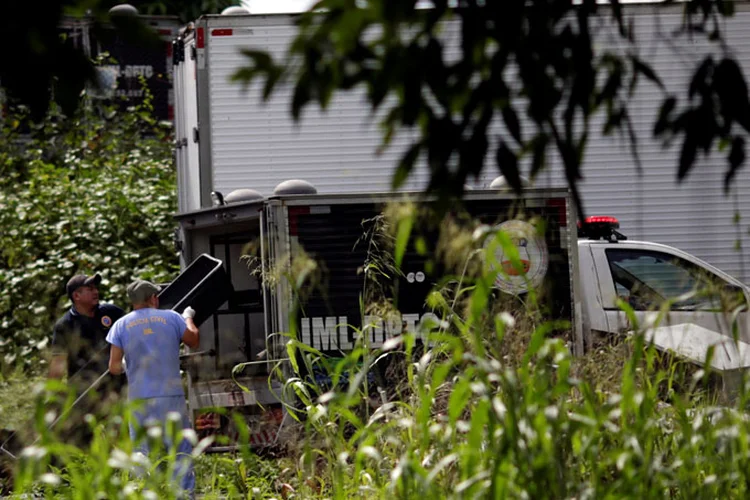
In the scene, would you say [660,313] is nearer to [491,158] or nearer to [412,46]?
[491,158]

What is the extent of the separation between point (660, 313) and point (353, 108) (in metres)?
8.70

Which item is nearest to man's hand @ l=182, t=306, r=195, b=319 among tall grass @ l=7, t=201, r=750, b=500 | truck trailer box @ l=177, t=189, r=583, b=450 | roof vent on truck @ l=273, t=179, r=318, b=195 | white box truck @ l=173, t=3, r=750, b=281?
truck trailer box @ l=177, t=189, r=583, b=450

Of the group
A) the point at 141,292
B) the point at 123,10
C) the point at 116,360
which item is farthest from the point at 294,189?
the point at 123,10

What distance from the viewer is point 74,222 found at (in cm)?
1559

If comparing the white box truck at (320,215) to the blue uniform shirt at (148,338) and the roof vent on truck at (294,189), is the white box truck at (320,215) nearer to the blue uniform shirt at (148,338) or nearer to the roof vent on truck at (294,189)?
the roof vent on truck at (294,189)

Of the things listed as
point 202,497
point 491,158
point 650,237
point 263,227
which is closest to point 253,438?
point 263,227

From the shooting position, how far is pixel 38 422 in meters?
3.72

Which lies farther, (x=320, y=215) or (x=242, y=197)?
(x=242, y=197)

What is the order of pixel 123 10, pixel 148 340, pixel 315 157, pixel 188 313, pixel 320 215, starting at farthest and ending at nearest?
pixel 315 157, pixel 320 215, pixel 188 313, pixel 148 340, pixel 123 10

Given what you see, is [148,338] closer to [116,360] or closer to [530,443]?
[116,360]

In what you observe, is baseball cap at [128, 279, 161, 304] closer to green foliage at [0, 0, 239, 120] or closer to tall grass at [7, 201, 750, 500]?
tall grass at [7, 201, 750, 500]

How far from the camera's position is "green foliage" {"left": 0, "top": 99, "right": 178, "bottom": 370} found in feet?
48.6

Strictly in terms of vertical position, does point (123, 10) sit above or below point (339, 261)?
above

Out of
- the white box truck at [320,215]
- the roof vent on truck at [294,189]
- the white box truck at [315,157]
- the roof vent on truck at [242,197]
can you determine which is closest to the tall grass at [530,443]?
the white box truck at [320,215]
